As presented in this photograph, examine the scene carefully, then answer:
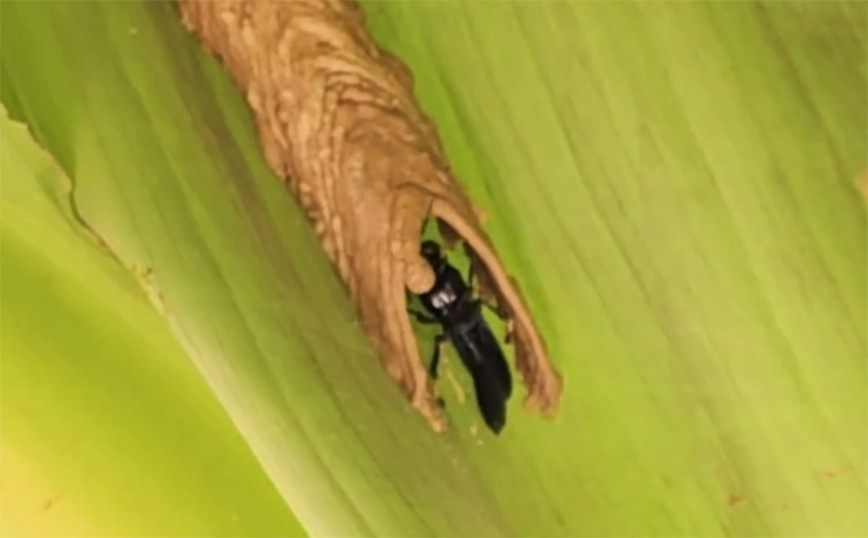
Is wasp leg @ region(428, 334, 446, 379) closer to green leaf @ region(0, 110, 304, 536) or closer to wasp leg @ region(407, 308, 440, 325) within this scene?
wasp leg @ region(407, 308, 440, 325)

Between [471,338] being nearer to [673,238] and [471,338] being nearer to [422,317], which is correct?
[422,317]

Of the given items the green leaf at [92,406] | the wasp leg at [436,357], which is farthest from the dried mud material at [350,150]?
the green leaf at [92,406]

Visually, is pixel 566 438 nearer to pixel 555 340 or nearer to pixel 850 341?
pixel 555 340

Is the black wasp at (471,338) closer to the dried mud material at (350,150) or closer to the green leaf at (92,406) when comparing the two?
the dried mud material at (350,150)

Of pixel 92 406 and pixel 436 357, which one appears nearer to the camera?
pixel 92 406

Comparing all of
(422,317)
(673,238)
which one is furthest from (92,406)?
(673,238)

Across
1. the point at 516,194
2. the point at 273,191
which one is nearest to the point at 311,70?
the point at 273,191
